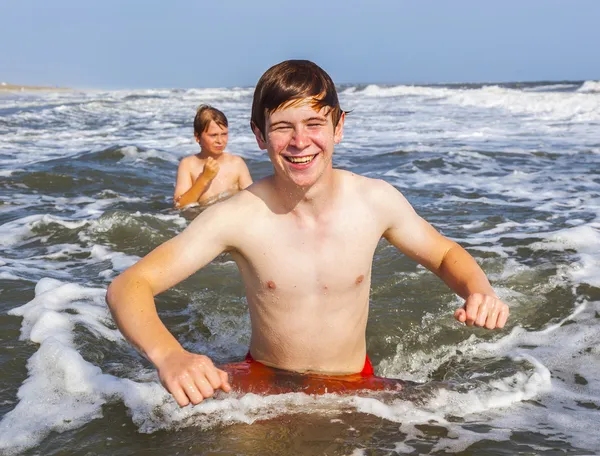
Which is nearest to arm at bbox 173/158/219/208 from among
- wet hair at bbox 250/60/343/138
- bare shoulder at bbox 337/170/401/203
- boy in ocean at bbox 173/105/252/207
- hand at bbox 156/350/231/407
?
boy in ocean at bbox 173/105/252/207

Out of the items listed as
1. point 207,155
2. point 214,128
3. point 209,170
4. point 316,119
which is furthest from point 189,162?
point 316,119

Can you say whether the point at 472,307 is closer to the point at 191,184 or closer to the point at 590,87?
the point at 191,184

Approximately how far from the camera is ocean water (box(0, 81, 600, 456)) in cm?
278

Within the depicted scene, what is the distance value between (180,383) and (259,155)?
34.0ft

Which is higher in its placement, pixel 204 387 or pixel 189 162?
pixel 189 162

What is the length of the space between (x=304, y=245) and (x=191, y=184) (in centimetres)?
496

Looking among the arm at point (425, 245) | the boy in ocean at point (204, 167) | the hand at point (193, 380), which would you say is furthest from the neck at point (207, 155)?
the hand at point (193, 380)

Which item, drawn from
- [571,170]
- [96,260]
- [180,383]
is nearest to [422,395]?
[180,383]

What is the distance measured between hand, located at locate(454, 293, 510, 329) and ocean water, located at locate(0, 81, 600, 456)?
19.0 inches

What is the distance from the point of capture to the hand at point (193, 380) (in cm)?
212

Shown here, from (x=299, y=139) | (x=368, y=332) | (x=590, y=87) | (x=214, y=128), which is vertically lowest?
(x=368, y=332)

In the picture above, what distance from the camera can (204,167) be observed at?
733 cm

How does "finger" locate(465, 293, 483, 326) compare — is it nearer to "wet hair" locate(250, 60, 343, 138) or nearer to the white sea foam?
"wet hair" locate(250, 60, 343, 138)

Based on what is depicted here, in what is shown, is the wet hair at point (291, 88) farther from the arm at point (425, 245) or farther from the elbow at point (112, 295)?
the elbow at point (112, 295)
